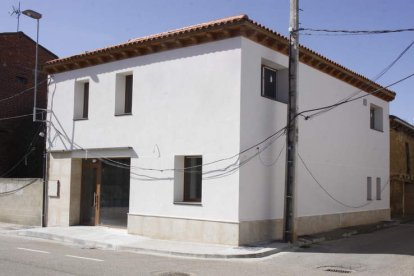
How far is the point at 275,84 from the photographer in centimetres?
1577

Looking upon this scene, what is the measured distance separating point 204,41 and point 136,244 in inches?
243

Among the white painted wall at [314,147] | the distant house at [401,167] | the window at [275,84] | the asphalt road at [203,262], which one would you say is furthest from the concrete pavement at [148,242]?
the distant house at [401,167]

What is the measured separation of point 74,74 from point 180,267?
10.1 meters

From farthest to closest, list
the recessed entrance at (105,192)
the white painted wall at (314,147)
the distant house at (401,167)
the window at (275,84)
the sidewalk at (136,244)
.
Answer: the distant house at (401,167), the recessed entrance at (105,192), the window at (275,84), the white painted wall at (314,147), the sidewalk at (136,244)

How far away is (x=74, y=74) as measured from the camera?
59.3 ft

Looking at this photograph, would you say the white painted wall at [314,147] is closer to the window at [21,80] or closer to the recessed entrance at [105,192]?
the recessed entrance at [105,192]

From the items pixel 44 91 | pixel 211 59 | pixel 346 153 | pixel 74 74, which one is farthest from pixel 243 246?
pixel 44 91

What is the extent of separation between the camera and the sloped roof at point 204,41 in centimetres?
1355

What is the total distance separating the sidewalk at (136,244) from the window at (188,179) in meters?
1.43

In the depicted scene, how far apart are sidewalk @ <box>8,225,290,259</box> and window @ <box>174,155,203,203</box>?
1.43 metres

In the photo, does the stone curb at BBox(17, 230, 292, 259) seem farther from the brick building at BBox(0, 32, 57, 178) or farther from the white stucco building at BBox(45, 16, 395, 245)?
the brick building at BBox(0, 32, 57, 178)

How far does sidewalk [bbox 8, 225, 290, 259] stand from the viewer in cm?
1222

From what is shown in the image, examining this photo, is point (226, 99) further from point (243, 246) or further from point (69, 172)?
point (69, 172)

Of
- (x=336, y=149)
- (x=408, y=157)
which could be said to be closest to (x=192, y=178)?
(x=336, y=149)
